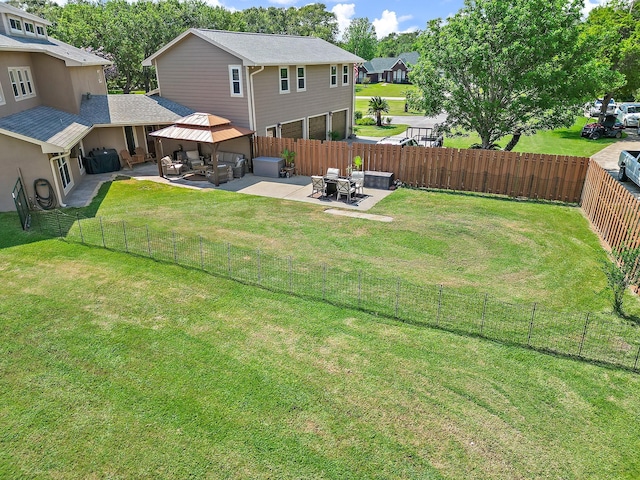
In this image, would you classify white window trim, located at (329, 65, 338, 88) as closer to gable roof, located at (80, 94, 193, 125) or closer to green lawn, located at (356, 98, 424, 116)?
gable roof, located at (80, 94, 193, 125)

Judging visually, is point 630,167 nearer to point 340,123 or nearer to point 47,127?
point 340,123

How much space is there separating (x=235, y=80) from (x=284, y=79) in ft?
10.5

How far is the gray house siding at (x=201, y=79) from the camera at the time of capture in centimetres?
2119

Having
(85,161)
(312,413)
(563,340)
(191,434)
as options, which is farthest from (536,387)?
(85,161)

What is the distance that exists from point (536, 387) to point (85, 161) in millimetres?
21557

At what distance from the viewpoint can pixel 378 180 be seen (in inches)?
728

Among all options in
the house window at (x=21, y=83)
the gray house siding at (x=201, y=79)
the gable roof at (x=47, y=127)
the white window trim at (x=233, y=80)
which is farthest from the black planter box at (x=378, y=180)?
the house window at (x=21, y=83)

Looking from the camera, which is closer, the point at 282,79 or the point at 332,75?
the point at 282,79

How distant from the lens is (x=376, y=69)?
87938 mm

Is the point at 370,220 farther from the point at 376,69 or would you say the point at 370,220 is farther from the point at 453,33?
the point at 376,69

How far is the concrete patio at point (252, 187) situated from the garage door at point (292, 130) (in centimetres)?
453

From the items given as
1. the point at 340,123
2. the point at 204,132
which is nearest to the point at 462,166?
the point at 204,132

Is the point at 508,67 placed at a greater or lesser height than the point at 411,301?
greater

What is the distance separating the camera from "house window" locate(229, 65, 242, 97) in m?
20.8
